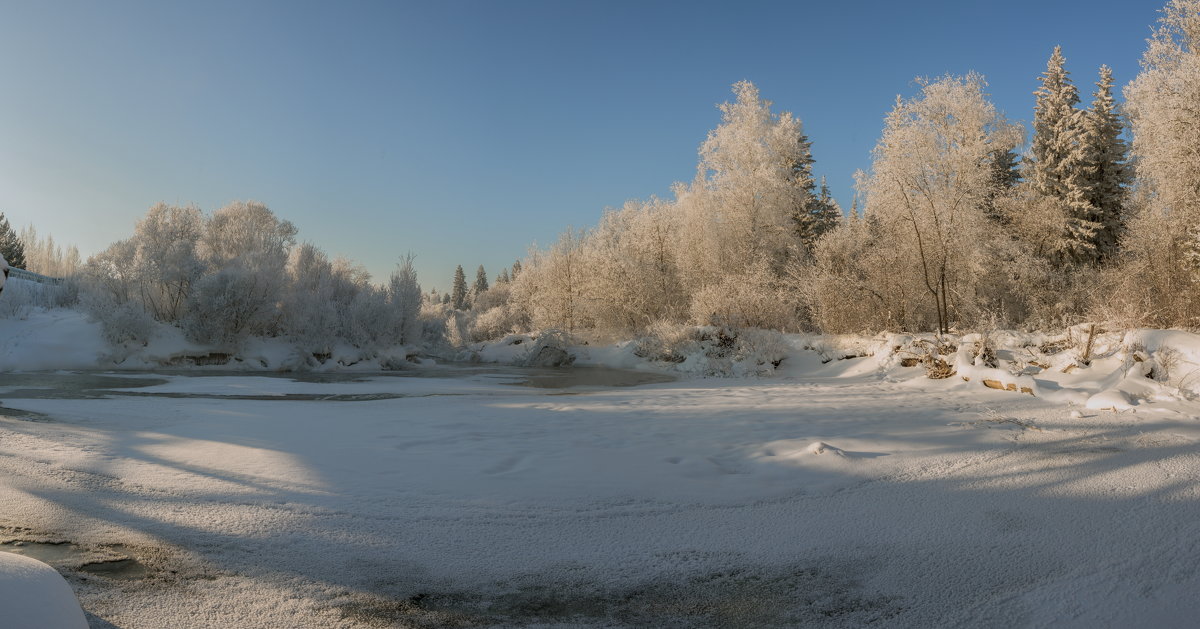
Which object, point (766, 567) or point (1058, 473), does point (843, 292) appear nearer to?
point (1058, 473)

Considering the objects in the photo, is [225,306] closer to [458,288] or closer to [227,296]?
[227,296]

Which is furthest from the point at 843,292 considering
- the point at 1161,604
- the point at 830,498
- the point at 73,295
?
the point at 73,295

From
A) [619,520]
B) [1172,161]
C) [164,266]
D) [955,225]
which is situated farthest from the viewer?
[164,266]

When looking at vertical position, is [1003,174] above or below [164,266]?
above

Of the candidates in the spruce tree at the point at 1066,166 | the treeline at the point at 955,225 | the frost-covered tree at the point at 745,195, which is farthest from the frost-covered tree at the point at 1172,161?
the frost-covered tree at the point at 745,195

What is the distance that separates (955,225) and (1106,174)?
9.64 meters

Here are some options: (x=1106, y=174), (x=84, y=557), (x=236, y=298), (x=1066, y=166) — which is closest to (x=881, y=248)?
(x=1066, y=166)

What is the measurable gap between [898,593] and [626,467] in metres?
2.55

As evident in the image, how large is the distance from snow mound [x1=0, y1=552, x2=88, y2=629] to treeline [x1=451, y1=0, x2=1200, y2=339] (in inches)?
547

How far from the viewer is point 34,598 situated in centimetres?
197

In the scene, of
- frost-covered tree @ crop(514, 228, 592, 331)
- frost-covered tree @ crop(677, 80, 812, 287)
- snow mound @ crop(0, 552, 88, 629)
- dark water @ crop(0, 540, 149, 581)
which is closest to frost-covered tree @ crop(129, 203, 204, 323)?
frost-covered tree @ crop(514, 228, 592, 331)

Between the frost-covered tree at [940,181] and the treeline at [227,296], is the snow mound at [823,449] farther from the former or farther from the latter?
the treeline at [227,296]

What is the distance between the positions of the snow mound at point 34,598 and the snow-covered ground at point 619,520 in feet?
1.15

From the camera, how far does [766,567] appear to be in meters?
3.13
